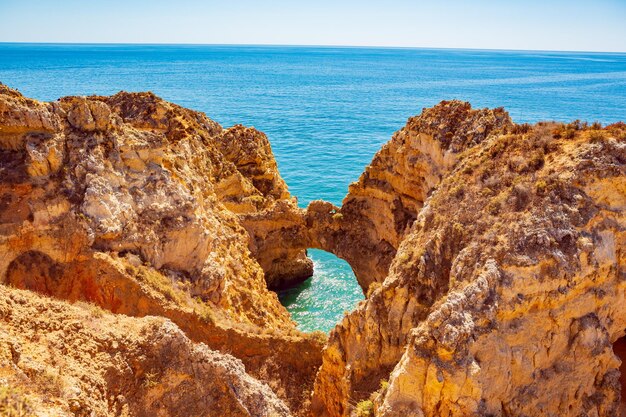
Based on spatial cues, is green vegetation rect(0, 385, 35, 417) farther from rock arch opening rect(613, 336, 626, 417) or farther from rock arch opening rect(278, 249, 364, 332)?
rock arch opening rect(278, 249, 364, 332)

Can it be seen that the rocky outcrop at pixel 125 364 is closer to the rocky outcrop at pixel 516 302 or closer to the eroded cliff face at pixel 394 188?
the rocky outcrop at pixel 516 302

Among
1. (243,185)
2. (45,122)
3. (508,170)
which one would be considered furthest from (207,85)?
(508,170)

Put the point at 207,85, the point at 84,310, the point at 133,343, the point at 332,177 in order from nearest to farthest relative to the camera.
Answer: the point at 133,343 < the point at 84,310 < the point at 332,177 < the point at 207,85

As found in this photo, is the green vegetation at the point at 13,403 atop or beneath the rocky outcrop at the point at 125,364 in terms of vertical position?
atop

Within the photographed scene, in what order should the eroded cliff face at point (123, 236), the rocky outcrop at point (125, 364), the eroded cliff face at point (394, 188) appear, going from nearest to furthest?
the rocky outcrop at point (125, 364) → the eroded cliff face at point (123, 236) → the eroded cliff face at point (394, 188)

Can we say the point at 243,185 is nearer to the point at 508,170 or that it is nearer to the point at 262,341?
the point at 262,341

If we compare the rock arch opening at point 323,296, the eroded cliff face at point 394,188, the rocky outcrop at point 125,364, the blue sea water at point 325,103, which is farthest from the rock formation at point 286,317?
the blue sea water at point 325,103
